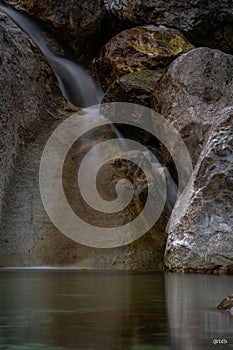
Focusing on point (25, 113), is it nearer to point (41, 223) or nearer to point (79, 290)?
point (41, 223)

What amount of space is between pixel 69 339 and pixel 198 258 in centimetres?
484

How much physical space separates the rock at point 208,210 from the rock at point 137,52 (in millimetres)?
4097

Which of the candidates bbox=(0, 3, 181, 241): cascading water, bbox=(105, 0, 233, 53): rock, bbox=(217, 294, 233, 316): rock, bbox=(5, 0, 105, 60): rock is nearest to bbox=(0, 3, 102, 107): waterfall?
bbox=(0, 3, 181, 241): cascading water

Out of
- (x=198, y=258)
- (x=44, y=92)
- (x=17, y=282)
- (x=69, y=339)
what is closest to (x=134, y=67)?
(x=44, y=92)

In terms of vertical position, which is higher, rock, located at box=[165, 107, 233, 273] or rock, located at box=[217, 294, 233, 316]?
rock, located at box=[165, 107, 233, 273]

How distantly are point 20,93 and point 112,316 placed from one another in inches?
285

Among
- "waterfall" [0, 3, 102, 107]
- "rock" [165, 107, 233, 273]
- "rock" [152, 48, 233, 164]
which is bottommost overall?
"rock" [165, 107, 233, 273]

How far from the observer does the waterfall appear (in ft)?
36.7

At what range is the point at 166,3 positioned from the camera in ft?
39.8

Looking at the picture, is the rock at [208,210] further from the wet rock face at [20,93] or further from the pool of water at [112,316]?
the wet rock face at [20,93]

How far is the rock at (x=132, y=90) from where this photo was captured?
10.0 m

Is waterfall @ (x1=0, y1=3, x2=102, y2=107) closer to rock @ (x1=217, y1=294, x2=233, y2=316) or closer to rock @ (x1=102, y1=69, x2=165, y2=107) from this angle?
Result: rock @ (x1=102, y1=69, x2=165, y2=107)

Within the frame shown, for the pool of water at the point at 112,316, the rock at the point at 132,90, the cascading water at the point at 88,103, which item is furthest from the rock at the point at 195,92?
the pool of water at the point at 112,316

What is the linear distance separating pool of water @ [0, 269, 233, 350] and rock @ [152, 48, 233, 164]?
365 cm
